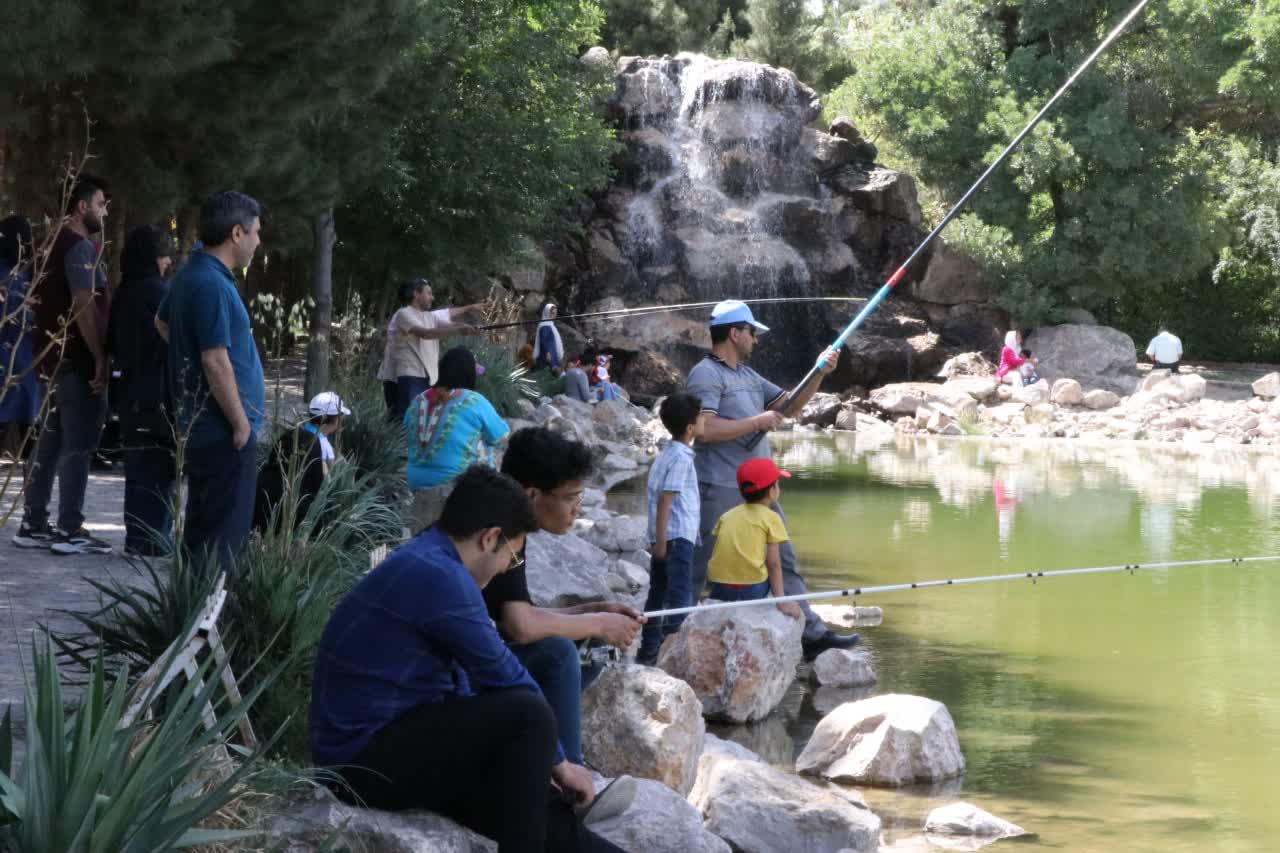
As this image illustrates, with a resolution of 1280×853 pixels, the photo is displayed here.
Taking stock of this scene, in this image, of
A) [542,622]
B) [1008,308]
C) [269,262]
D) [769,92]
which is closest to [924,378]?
[1008,308]

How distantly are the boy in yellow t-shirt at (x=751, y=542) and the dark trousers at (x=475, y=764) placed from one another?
10.8 ft

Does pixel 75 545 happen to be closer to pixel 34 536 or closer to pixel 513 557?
pixel 34 536

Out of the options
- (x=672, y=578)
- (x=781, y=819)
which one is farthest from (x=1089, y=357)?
(x=781, y=819)

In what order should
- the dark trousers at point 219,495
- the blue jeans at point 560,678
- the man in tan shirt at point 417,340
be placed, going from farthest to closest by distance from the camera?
1. the man in tan shirt at point 417,340
2. the dark trousers at point 219,495
3. the blue jeans at point 560,678

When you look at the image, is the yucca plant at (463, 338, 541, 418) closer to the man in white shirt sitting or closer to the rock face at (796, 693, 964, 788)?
the rock face at (796, 693, 964, 788)

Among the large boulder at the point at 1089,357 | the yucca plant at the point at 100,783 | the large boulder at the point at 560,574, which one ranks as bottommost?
the large boulder at the point at 560,574

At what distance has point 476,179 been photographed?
1789 centimetres

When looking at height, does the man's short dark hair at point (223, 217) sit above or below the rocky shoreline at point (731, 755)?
above

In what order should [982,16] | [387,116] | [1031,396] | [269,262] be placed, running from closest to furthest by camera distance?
[387,116] < [269,262] < [1031,396] < [982,16]

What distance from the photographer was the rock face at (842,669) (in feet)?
24.4

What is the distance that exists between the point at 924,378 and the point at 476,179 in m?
14.0

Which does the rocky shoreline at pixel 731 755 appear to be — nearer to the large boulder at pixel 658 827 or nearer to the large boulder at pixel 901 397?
the large boulder at pixel 658 827

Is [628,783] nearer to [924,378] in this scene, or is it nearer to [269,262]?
[269,262]

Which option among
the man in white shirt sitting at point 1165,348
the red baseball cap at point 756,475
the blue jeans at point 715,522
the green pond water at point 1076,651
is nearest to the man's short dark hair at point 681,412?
the red baseball cap at point 756,475
